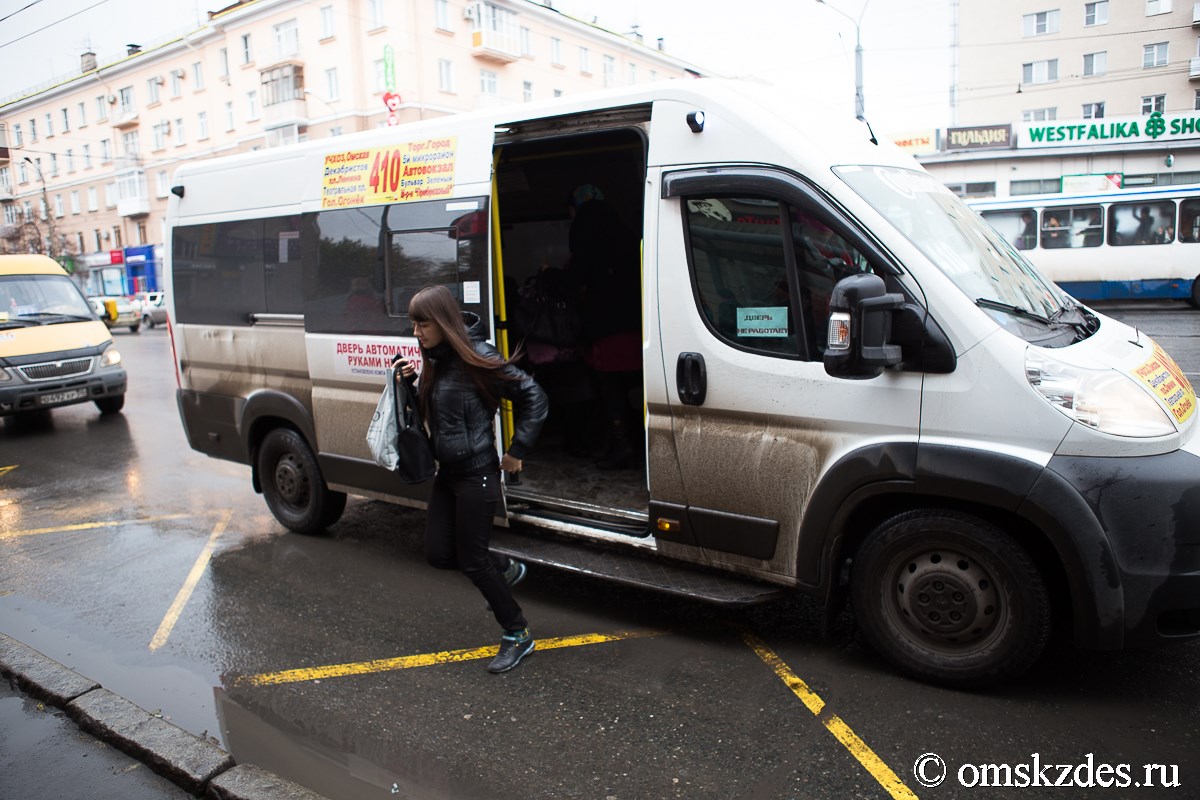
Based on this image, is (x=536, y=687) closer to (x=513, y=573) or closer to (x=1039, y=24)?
(x=513, y=573)

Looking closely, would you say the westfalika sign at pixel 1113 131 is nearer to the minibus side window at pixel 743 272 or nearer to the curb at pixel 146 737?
the minibus side window at pixel 743 272

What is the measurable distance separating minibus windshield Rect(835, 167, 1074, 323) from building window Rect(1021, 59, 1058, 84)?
51.9 metres

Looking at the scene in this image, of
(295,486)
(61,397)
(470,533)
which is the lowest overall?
(295,486)

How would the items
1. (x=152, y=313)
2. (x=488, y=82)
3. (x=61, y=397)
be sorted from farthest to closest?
(x=488, y=82)
(x=152, y=313)
(x=61, y=397)

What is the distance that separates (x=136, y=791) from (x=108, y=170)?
6242 centimetres

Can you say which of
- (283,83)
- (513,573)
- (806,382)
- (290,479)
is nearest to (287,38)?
(283,83)

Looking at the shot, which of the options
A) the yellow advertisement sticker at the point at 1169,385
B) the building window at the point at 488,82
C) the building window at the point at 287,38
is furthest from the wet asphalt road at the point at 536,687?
the building window at the point at 287,38

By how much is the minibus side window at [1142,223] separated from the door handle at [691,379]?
2034 cm

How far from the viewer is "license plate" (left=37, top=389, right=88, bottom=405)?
36.4 feet

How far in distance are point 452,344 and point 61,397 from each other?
32.2 ft

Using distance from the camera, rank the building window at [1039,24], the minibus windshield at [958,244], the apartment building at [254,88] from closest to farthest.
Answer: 1. the minibus windshield at [958,244]
2. the apartment building at [254,88]
3. the building window at [1039,24]

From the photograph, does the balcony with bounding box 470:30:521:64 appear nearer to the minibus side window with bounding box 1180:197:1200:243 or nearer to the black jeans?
the minibus side window with bounding box 1180:197:1200:243

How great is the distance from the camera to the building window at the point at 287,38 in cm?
4316

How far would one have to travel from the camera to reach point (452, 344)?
156 inches
